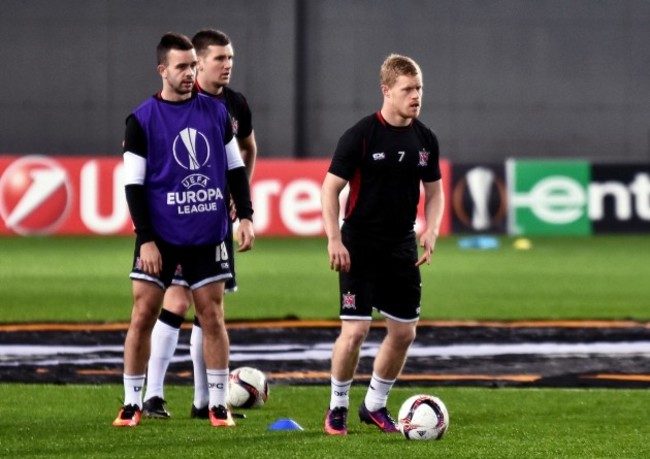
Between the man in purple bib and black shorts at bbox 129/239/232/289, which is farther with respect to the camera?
black shorts at bbox 129/239/232/289

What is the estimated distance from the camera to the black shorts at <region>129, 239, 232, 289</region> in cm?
811

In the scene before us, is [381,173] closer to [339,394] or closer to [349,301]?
[349,301]

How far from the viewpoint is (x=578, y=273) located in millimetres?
19219

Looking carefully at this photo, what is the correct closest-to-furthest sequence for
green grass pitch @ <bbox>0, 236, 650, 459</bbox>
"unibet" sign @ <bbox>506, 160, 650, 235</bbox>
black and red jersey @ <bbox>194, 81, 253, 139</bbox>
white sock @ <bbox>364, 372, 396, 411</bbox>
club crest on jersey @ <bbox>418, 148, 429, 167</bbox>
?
green grass pitch @ <bbox>0, 236, 650, 459</bbox>
club crest on jersey @ <bbox>418, 148, 429, 167</bbox>
white sock @ <bbox>364, 372, 396, 411</bbox>
black and red jersey @ <bbox>194, 81, 253, 139</bbox>
"unibet" sign @ <bbox>506, 160, 650, 235</bbox>

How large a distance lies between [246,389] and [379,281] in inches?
57.3

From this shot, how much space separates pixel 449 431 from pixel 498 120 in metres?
20.9

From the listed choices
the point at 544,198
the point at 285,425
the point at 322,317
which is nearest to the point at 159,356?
the point at 285,425

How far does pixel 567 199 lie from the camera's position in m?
25.6

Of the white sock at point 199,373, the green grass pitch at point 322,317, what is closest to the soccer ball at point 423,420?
the green grass pitch at point 322,317

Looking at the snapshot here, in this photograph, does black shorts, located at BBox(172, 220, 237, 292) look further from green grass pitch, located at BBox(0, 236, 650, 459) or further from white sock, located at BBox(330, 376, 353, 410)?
white sock, located at BBox(330, 376, 353, 410)

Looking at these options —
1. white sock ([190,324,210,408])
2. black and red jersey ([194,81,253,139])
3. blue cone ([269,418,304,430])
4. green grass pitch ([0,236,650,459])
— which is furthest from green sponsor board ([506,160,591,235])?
blue cone ([269,418,304,430])

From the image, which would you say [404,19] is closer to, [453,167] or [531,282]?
[453,167]

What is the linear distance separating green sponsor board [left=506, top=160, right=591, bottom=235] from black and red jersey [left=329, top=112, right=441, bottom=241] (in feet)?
58.0

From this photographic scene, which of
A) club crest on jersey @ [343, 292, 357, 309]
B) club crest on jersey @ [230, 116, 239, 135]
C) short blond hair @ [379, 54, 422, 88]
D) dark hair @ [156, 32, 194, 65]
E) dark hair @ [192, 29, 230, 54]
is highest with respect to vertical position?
dark hair @ [192, 29, 230, 54]
